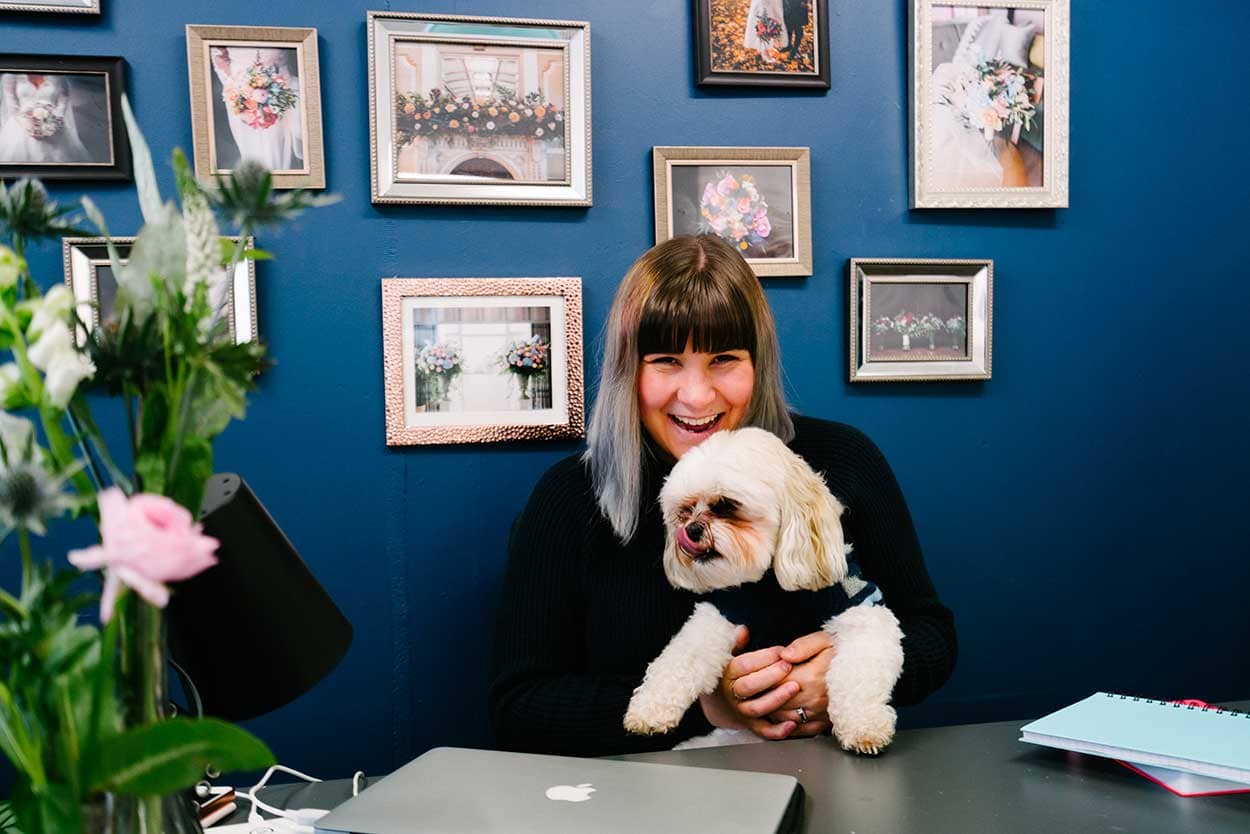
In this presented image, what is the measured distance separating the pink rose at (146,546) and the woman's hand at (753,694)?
35.7 inches

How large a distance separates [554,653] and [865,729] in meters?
0.56

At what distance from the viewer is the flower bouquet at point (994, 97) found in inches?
78.1

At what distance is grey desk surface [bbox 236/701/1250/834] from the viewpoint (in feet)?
2.74

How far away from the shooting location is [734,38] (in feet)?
6.22

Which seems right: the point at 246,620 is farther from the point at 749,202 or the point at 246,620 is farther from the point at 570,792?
the point at 749,202

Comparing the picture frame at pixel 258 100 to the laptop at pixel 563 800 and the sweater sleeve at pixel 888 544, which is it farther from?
the laptop at pixel 563 800

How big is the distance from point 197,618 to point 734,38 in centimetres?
157

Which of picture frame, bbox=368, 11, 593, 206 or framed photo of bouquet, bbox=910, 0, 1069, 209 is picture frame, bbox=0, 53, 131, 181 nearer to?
picture frame, bbox=368, 11, 593, 206

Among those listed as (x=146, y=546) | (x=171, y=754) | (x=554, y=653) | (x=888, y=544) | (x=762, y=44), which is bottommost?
(x=554, y=653)

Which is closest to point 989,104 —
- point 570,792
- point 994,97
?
point 994,97

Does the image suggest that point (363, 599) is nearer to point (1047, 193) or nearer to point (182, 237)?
point (182, 237)

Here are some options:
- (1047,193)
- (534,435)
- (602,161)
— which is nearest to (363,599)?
(534,435)

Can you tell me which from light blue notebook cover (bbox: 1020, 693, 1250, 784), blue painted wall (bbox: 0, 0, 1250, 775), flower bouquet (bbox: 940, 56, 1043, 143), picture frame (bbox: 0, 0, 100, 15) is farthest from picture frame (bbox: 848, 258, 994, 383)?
picture frame (bbox: 0, 0, 100, 15)

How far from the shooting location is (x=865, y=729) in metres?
1.05
